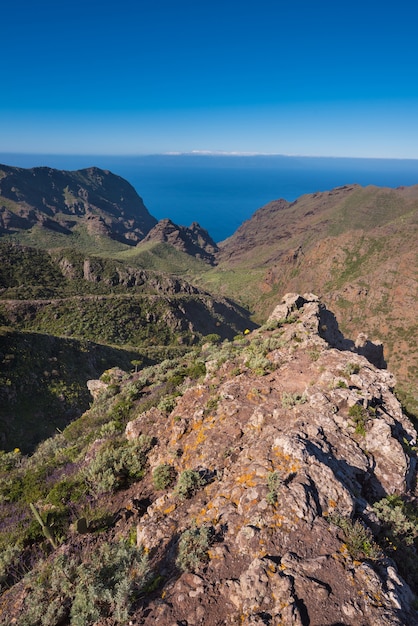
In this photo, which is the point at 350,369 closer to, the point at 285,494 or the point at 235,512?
the point at 285,494

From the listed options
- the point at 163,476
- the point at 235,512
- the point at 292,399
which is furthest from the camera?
the point at 292,399

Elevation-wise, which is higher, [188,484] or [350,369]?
[350,369]

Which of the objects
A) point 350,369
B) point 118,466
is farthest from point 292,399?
point 118,466

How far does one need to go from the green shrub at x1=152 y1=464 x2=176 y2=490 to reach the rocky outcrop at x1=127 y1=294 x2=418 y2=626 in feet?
1.21

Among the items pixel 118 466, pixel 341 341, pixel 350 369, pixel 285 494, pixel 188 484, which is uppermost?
pixel 350 369

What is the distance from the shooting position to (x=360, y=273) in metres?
95.5

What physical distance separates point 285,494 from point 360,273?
10025 cm

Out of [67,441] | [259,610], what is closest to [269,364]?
[259,610]

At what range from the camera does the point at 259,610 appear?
527 cm

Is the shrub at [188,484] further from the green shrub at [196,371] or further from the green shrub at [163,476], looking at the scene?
the green shrub at [196,371]

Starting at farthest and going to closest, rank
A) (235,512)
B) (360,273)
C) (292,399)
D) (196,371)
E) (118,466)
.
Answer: (360,273) < (196,371) < (292,399) < (118,466) < (235,512)

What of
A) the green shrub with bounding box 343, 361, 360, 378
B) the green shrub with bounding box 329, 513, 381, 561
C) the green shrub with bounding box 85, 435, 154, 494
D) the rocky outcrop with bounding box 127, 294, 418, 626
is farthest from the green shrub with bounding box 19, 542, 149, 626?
the green shrub with bounding box 343, 361, 360, 378

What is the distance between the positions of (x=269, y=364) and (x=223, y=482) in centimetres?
698

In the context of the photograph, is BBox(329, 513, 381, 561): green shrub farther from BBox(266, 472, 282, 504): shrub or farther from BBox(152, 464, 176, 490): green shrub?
BBox(152, 464, 176, 490): green shrub
